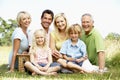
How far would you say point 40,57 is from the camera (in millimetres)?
6230

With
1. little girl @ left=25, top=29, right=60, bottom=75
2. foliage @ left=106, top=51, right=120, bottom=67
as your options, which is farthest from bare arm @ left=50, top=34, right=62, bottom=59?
foliage @ left=106, top=51, right=120, bottom=67

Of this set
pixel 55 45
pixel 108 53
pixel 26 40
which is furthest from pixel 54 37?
pixel 108 53

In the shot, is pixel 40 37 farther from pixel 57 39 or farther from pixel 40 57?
pixel 57 39

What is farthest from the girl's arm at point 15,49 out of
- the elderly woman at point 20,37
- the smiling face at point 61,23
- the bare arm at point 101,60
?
the bare arm at point 101,60

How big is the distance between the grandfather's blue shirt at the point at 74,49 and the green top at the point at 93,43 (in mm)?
292

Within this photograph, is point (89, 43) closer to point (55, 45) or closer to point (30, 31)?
point (55, 45)

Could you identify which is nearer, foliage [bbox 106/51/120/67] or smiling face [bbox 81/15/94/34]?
smiling face [bbox 81/15/94/34]

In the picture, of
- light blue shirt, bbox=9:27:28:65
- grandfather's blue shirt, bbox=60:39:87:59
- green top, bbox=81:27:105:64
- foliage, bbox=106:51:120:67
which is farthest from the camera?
foliage, bbox=106:51:120:67

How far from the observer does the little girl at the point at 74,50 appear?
20.5 feet

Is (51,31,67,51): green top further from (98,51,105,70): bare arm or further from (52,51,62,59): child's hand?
(98,51,105,70): bare arm

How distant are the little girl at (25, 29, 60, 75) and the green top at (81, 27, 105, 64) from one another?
2.76ft

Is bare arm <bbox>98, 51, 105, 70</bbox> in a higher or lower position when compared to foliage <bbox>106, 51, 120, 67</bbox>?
higher

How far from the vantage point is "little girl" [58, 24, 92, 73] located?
6.24 meters

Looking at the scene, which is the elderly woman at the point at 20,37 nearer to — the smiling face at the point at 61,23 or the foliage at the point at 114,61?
the smiling face at the point at 61,23
